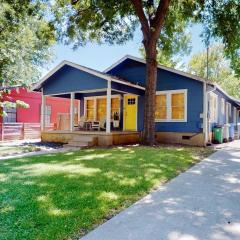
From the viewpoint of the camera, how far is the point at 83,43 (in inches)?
772

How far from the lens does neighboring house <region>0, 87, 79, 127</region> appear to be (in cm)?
2114

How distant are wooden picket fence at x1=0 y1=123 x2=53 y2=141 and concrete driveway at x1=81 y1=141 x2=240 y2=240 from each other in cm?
1550

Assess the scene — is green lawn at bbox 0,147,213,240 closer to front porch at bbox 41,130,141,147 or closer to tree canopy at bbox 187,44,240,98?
front porch at bbox 41,130,141,147

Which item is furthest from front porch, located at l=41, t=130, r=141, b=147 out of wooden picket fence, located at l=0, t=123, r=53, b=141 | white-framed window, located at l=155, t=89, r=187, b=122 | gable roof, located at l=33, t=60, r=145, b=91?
wooden picket fence, located at l=0, t=123, r=53, b=141

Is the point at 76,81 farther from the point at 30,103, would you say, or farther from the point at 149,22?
the point at 30,103

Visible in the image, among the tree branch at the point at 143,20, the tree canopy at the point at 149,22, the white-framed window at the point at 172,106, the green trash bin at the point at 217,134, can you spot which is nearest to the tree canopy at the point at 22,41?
the tree canopy at the point at 149,22

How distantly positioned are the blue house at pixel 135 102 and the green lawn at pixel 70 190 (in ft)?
18.7

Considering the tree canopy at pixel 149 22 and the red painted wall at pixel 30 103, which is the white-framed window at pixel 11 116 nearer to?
the red painted wall at pixel 30 103

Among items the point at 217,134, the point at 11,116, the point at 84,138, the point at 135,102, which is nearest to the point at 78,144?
the point at 84,138

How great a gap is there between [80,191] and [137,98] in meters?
12.5

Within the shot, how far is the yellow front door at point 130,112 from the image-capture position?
18031mm

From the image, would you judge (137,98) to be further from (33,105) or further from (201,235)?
(201,235)

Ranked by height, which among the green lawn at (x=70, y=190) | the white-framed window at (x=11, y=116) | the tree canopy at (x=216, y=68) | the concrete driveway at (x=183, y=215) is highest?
the tree canopy at (x=216, y=68)

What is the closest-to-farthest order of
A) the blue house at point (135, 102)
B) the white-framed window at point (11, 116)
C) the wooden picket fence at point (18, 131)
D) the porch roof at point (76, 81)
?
the porch roof at point (76, 81) < the blue house at point (135, 102) < the wooden picket fence at point (18, 131) < the white-framed window at point (11, 116)
